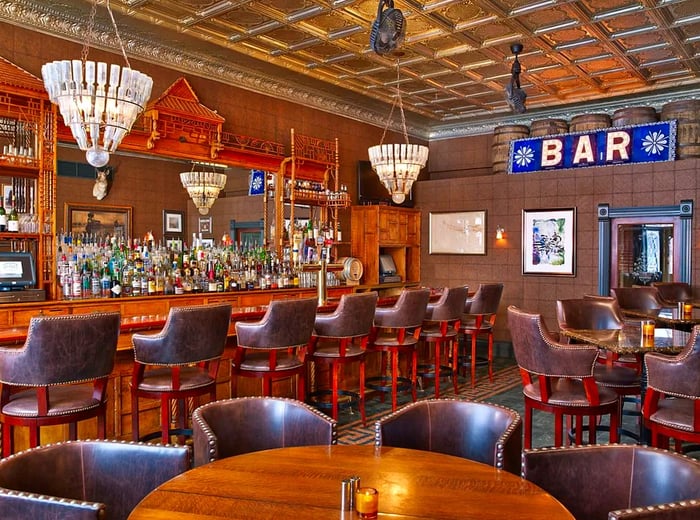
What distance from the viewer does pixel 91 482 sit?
71.7 inches

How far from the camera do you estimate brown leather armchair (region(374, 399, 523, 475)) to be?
2.21 m

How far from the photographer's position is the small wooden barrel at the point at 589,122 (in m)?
8.36

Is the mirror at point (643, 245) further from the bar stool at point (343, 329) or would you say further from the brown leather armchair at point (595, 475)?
the brown leather armchair at point (595, 475)

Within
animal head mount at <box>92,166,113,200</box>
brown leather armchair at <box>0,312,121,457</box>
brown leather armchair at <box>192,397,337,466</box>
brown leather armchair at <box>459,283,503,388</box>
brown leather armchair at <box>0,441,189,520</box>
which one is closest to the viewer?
brown leather armchair at <box>0,441,189,520</box>

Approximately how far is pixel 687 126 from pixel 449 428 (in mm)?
7047

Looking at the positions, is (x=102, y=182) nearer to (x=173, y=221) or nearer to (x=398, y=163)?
(x=173, y=221)

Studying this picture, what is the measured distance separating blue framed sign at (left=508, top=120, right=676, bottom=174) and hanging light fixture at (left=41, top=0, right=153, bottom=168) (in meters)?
6.39

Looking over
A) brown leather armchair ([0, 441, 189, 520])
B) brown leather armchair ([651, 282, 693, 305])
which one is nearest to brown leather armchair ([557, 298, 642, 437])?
brown leather armchair ([651, 282, 693, 305])

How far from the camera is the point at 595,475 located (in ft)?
6.01

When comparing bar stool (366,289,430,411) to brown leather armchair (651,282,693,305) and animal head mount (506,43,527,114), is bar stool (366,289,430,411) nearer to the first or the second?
animal head mount (506,43,527,114)

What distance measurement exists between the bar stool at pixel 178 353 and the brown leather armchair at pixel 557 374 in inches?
76.7

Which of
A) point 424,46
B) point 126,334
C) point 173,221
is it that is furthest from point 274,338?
point 424,46

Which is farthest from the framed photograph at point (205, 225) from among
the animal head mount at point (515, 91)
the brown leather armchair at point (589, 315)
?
the brown leather armchair at point (589, 315)

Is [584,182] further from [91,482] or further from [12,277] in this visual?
[91,482]
